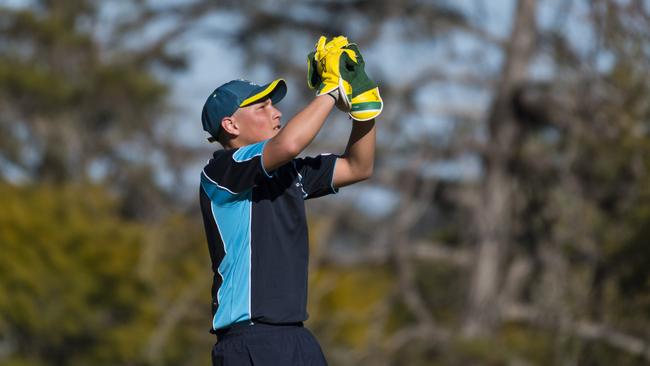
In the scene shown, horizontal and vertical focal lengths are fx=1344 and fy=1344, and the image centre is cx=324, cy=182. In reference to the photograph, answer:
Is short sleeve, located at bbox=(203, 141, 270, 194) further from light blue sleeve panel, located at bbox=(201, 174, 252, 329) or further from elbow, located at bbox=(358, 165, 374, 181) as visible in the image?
elbow, located at bbox=(358, 165, 374, 181)

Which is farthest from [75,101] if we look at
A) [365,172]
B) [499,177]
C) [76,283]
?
[365,172]

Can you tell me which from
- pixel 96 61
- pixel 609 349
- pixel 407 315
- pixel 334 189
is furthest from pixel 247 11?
pixel 334 189

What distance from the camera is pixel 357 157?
5.63 meters

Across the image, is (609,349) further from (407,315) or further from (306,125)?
(407,315)

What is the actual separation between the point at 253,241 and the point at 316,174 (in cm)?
50

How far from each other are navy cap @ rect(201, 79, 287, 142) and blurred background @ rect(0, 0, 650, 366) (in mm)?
8698

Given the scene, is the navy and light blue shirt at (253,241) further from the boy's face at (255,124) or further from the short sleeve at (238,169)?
the boy's face at (255,124)

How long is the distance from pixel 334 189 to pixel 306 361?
32.2 inches

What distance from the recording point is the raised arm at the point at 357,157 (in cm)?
556

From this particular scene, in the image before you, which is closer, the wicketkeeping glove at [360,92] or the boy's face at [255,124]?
the wicketkeeping glove at [360,92]

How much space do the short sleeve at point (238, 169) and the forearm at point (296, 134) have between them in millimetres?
56

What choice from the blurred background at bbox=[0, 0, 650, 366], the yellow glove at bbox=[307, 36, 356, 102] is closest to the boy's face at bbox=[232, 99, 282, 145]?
the yellow glove at bbox=[307, 36, 356, 102]

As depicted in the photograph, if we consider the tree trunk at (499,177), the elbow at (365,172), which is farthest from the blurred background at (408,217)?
the elbow at (365,172)

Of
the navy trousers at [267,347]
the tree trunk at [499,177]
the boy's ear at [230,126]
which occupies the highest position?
the boy's ear at [230,126]
